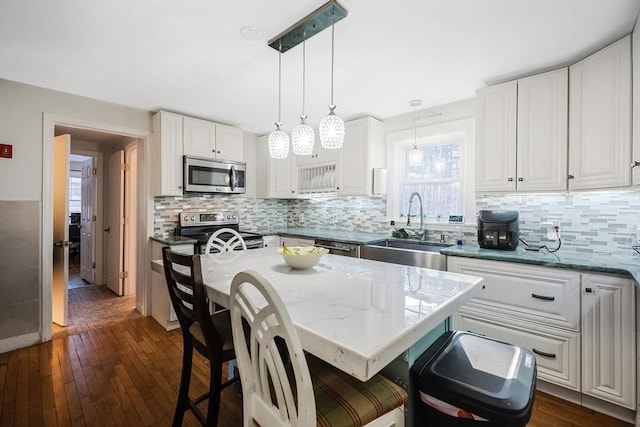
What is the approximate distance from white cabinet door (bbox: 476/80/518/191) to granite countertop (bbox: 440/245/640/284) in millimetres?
545

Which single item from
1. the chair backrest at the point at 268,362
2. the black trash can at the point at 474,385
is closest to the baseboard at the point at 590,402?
the black trash can at the point at 474,385

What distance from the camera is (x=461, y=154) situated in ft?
9.90

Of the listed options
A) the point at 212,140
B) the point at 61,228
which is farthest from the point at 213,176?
the point at 61,228

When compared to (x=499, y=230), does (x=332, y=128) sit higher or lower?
higher

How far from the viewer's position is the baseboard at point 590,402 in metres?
1.76

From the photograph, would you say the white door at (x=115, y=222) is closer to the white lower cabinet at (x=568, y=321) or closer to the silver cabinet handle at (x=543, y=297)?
the white lower cabinet at (x=568, y=321)

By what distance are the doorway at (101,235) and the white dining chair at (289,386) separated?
2.83 metres

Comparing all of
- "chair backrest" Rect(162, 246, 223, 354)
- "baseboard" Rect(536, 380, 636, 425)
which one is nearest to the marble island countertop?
"chair backrest" Rect(162, 246, 223, 354)

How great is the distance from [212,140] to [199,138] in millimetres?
161

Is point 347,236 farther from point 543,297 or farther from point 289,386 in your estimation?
point 289,386

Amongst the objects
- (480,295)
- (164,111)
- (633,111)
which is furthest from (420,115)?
(164,111)

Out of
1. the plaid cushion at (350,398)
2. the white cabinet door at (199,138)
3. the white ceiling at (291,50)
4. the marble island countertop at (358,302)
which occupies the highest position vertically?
the white ceiling at (291,50)

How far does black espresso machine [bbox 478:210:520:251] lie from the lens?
7.58 feet

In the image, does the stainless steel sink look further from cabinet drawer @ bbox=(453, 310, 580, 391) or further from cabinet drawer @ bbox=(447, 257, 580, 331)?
cabinet drawer @ bbox=(453, 310, 580, 391)
